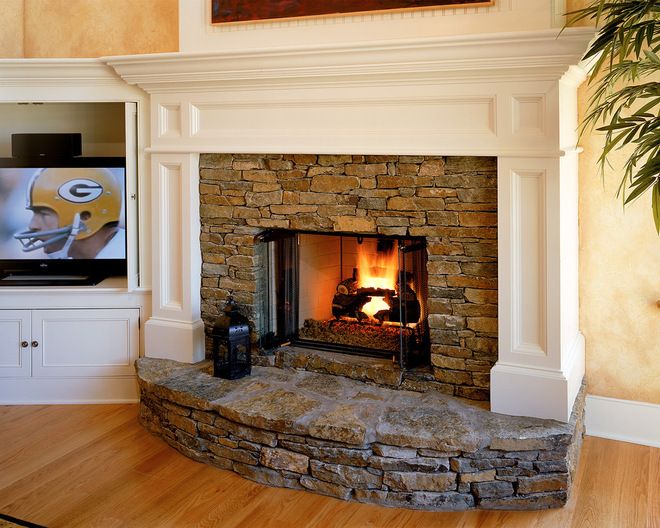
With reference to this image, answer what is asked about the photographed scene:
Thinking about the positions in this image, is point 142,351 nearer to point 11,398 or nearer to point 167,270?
point 167,270

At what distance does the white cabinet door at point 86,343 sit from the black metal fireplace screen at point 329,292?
784mm

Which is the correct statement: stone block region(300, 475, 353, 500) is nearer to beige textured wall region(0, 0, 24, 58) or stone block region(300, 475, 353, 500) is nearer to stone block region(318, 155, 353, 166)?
stone block region(318, 155, 353, 166)

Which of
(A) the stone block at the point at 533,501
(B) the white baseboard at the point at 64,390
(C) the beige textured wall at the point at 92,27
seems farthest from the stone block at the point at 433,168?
(B) the white baseboard at the point at 64,390

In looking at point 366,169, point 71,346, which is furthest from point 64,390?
point 366,169

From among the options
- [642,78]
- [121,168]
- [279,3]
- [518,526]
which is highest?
[279,3]

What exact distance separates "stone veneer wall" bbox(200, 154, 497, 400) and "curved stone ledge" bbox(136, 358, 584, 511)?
10.2 inches

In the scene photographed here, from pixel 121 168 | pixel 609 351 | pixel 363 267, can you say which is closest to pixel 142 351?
pixel 121 168

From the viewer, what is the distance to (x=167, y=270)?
3893 mm

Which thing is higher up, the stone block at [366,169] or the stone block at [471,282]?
the stone block at [366,169]

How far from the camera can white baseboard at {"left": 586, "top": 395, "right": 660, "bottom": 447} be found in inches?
136

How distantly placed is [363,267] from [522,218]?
40.6 inches

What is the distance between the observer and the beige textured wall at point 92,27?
13.5 ft

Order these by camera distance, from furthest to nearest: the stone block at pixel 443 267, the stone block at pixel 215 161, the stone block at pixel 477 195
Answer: the stone block at pixel 215 161 → the stone block at pixel 443 267 → the stone block at pixel 477 195

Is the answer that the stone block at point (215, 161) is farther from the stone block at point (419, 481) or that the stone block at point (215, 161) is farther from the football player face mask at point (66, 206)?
the stone block at point (419, 481)
